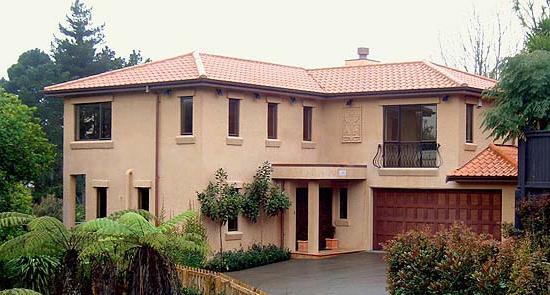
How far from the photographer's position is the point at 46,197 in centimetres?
4300

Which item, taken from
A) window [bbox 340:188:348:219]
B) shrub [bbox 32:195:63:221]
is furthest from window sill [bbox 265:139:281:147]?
shrub [bbox 32:195:63:221]

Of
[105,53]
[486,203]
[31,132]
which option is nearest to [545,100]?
[486,203]

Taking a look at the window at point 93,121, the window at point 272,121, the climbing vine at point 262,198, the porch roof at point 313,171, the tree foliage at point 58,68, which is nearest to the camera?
the climbing vine at point 262,198

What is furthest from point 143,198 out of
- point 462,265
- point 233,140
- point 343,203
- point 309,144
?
point 462,265

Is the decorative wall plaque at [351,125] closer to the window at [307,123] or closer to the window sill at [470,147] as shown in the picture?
the window at [307,123]

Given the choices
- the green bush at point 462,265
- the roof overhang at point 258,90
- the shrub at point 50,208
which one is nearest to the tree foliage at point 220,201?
the roof overhang at point 258,90

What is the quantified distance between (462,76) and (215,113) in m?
9.94

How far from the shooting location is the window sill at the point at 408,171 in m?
29.7

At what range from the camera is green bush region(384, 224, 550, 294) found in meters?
15.4

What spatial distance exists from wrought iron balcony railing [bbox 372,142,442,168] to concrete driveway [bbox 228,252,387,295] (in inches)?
126

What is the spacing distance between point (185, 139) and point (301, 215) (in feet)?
17.6

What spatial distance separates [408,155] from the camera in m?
30.4

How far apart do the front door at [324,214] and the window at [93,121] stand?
7682 mm

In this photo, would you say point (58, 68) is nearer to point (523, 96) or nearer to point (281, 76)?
point (281, 76)
